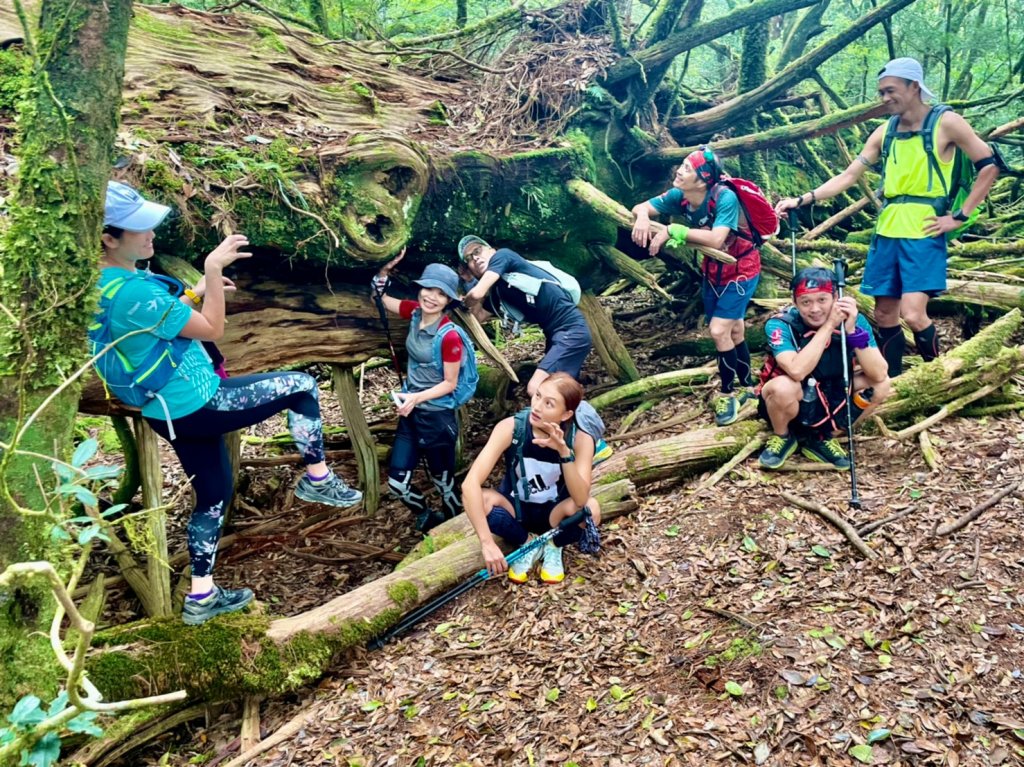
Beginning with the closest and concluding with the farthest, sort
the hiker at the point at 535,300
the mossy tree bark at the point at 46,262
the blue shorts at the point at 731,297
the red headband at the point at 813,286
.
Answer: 1. the mossy tree bark at the point at 46,262
2. the red headband at the point at 813,286
3. the hiker at the point at 535,300
4. the blue shorts at the point at 731,297

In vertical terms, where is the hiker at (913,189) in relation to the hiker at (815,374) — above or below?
above

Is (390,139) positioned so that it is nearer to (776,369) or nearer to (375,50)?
(375,50)

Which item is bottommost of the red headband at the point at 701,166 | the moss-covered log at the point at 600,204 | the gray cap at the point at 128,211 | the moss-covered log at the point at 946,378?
the moss-covered log at the point at 946,378

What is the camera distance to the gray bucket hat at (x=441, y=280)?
515cm

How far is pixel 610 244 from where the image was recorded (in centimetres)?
723

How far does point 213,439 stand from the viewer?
12.5 ft

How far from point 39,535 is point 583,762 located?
7.93 ft

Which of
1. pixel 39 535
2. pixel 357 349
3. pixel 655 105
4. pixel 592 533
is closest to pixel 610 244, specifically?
pixel 655 105

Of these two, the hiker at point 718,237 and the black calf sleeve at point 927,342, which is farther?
the black calf sleeve at point 927,342

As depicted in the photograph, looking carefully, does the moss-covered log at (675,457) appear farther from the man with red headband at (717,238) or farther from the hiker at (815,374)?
the man with red headband at (717,238)

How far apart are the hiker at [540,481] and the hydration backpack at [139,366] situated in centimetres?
174

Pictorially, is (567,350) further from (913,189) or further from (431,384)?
(913,189)

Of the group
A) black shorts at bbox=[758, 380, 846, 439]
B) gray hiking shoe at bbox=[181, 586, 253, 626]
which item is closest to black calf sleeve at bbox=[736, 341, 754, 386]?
Result: black shorts at bbox=[758, 380, 846, 439]

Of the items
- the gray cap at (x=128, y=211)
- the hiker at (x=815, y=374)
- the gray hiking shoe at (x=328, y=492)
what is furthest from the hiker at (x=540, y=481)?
the gray cap at (x=128, y=211)
